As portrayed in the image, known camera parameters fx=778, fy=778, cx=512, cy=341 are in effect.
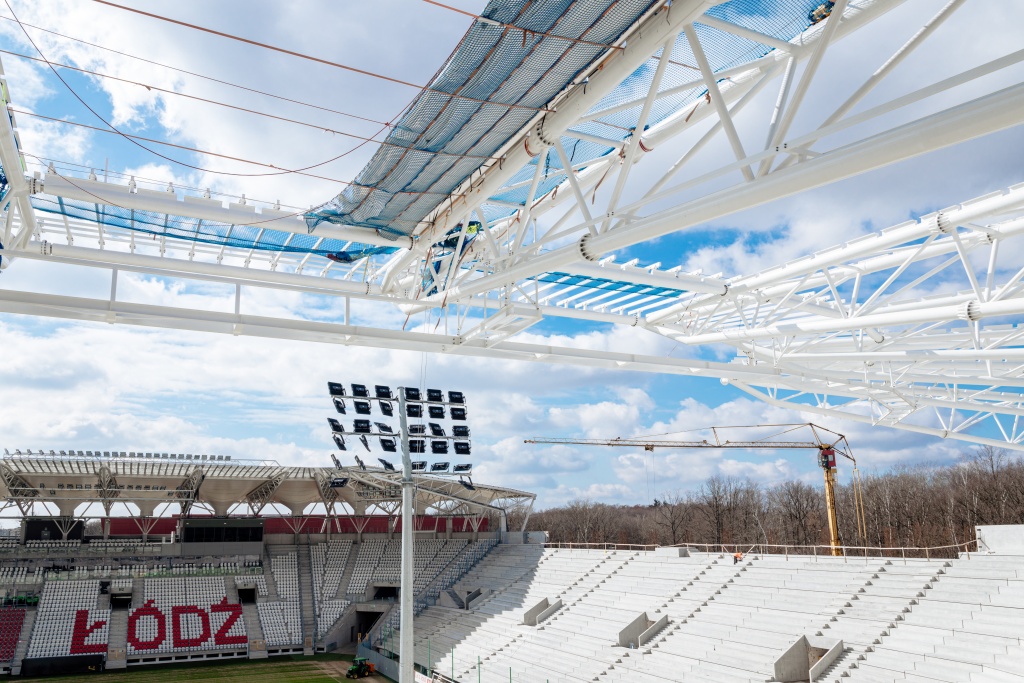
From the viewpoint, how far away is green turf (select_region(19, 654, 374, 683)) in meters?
34.2

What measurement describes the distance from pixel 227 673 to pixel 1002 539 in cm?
3203

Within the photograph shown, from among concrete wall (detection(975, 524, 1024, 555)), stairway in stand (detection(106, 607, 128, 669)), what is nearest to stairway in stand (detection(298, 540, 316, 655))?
stairway in stand (detection(106, 607, 128, 669))

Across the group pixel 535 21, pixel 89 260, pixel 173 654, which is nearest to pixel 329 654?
pixel 173 654

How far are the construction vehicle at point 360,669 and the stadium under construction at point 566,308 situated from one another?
0.92m

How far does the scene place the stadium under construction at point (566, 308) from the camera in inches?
397

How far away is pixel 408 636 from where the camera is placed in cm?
1869

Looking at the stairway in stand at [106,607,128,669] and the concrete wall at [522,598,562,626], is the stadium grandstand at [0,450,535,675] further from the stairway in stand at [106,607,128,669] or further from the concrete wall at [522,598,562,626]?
the concrete wall at [522,598,562,626]

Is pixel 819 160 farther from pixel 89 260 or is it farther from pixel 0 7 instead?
pixel 89 260

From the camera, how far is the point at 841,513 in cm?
7381

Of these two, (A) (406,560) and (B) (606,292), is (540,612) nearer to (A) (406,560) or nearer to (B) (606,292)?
(A) (406,560)

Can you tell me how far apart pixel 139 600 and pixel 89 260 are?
30.8 meters

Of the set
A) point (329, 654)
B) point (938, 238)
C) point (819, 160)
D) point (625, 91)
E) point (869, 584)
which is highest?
point (625, 91)

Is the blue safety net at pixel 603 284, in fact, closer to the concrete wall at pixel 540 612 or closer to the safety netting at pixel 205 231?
the safety netting at pixel 205 231

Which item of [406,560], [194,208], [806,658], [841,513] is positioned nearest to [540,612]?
[806,658]
